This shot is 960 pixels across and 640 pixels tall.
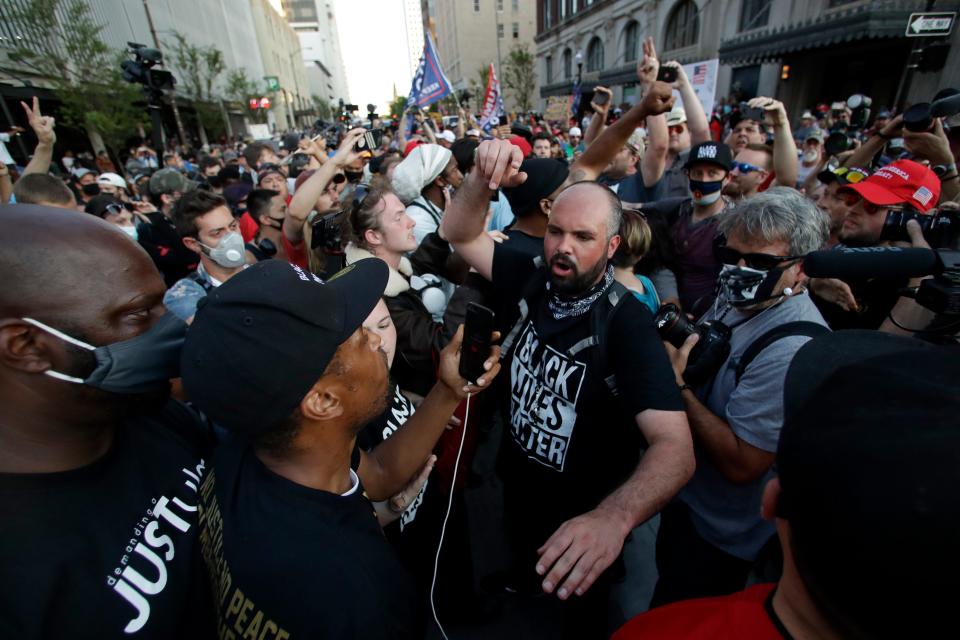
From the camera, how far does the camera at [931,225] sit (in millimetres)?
2252

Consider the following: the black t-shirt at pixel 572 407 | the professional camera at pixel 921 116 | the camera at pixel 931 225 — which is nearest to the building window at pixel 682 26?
the professional camera at pixel 921 116

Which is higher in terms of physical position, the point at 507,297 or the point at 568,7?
the point at 568,7

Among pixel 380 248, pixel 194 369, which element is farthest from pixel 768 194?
pixel 194 369

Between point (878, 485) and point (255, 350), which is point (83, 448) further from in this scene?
point (878, 485)

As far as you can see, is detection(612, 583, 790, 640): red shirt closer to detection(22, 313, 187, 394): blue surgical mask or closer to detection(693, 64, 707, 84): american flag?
detection(22, 313, 187, 394): blue surgical mask

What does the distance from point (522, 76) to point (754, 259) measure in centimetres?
5245

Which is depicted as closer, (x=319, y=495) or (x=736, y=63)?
(x=319, y=495)

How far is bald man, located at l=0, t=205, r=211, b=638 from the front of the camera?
3.37 feet

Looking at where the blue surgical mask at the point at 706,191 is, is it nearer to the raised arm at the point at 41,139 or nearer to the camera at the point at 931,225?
the camera at the point at 931,225

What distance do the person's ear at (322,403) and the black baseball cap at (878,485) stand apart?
107cm

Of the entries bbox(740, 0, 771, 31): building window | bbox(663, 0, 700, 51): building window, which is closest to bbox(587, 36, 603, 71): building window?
bbox(663, 0, 700, 51): building window

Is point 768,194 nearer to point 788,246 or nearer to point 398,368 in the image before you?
point 788,246

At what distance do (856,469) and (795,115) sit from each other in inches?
993

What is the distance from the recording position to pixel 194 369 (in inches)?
43.1
